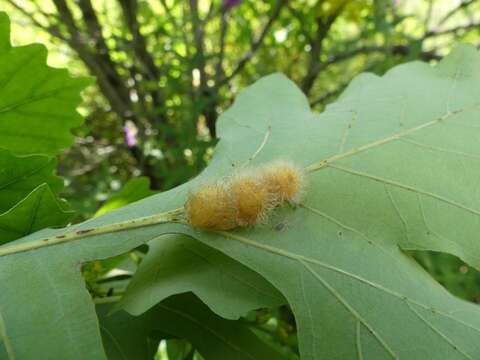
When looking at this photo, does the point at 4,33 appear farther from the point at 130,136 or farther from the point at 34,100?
the point at 130,136

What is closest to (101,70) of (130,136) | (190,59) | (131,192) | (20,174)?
(130,136)

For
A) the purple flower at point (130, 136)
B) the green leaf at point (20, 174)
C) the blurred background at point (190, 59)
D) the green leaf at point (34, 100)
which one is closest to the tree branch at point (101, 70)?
the blurred background at point (190, 59)

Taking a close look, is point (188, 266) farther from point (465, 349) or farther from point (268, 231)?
point (465, 349)

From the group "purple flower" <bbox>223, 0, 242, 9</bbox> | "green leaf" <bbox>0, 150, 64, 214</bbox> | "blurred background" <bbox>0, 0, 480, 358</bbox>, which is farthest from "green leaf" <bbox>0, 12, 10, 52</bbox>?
"purple flower" <bbox>223, 0, 242, 9</bbox>

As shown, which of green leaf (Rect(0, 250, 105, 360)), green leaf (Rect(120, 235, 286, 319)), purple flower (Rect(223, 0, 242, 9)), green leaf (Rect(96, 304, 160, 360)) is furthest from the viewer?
purple flower (Rect(223, 0, 242, 9))

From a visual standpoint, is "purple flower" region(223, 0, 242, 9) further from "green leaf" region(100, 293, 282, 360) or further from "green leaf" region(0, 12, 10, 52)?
"green leaf" region(100, 293, 282, 360)
